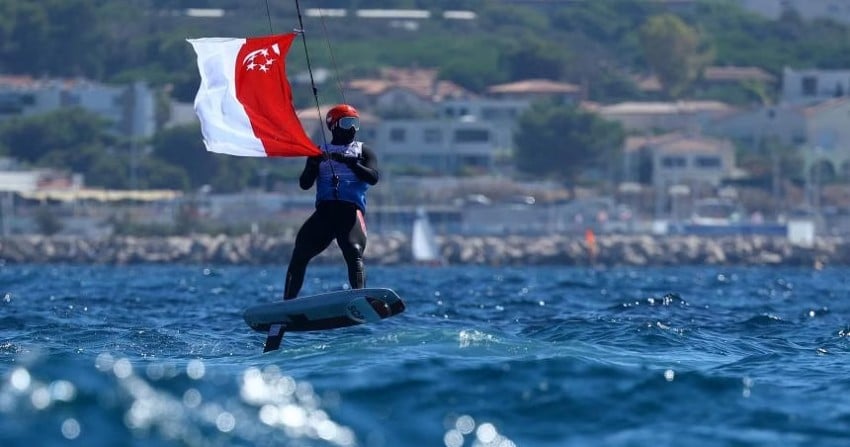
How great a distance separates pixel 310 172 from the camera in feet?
43.5

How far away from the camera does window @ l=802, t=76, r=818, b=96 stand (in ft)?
389

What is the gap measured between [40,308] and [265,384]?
830cm

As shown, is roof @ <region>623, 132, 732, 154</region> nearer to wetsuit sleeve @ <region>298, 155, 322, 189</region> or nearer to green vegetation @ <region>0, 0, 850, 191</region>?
green vegetation @ <region>0, 0, 850, 191</region>

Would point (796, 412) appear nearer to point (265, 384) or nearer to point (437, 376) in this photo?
point (437, 376)

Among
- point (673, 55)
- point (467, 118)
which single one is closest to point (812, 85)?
point (673, 55)

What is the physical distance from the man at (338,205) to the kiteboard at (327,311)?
1.31 ft

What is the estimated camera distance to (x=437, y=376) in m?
10.6

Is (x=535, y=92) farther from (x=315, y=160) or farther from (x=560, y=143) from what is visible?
(x=315, y=160)

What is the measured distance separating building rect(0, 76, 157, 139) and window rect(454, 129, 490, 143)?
17136mm

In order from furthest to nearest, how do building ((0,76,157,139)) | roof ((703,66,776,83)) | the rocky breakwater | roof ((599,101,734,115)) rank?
roof ((703,66,776,83))
roof ((599,101,734,115))
building ((0,76,157,139))
the rocky breakwater

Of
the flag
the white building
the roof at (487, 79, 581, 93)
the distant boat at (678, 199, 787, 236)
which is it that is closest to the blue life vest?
the flag

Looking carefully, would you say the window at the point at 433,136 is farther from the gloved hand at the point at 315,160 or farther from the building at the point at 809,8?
the gloved hand at the point at 315,160

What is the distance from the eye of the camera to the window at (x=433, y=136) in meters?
102

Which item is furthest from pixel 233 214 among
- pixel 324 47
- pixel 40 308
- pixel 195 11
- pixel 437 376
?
pixel 437 376
